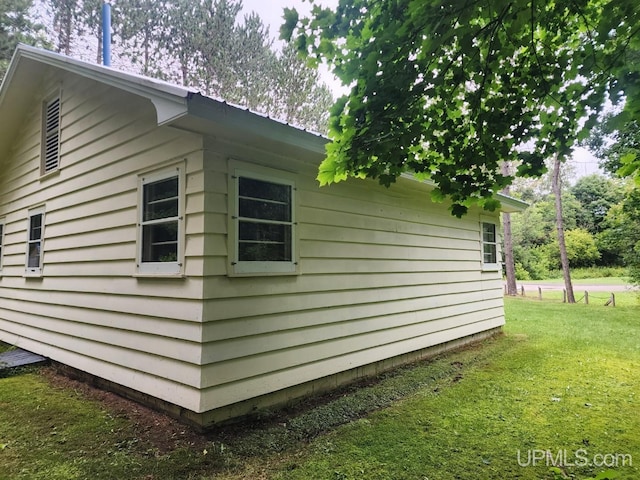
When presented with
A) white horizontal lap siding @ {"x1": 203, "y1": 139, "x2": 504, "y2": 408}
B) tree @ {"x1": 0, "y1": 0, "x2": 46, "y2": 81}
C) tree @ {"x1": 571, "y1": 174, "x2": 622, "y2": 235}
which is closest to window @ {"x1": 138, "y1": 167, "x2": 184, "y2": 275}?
white horizontal lap siding @ {"x1": 203, "y1": 139, "x2": 504, "y2": 408}

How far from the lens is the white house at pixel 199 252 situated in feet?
10.9

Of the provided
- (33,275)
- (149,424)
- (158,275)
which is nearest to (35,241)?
(33,275)

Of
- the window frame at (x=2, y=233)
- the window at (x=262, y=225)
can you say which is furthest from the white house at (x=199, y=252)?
the window frame at (x=2, y=233)

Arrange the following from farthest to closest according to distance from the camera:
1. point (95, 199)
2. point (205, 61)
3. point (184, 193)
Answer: point (205, 61)
point (95, 199)
point (184, 193)

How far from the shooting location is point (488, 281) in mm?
7738

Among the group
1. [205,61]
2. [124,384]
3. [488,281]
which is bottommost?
[124,384]

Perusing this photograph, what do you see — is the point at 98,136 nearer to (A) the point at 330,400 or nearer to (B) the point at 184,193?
(B) the point at 184,193

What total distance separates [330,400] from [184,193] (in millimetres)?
2625

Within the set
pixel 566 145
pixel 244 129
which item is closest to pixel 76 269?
pixel 244 129

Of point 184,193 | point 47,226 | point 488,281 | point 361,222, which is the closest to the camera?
point 184,193

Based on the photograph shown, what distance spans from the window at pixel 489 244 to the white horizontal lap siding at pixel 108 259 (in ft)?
20.5

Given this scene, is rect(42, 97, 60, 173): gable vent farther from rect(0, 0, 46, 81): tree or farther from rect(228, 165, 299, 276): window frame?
rect(0, 0, 46, 81): tree

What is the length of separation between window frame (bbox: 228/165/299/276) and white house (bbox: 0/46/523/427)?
0.05 feet

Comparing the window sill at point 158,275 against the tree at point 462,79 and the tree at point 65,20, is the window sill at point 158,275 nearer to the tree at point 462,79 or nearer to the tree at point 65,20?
the tree at point 462,79
